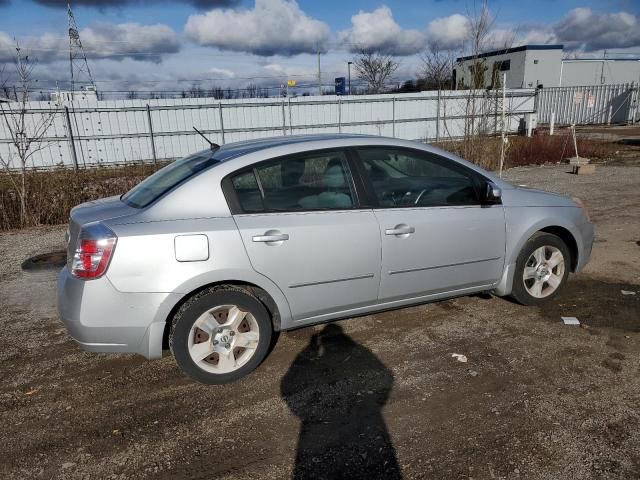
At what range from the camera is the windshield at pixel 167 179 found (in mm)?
3316

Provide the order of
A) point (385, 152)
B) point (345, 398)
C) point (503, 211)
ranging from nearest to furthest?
1. point (345, 398)
2. point (385, 152)
3. point (503, 211)

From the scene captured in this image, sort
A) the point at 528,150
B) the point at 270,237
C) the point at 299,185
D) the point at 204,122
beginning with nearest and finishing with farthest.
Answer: the point at 270,237 → the point at 299,185 → the point at 528,150 → the point at 204,122

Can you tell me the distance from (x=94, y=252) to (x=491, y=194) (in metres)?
2.99

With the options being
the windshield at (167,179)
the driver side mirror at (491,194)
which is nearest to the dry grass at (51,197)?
the windshield at (167,179)

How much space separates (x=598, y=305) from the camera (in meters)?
4.43

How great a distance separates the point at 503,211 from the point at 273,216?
2031 mm

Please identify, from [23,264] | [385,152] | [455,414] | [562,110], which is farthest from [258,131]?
[562,110]

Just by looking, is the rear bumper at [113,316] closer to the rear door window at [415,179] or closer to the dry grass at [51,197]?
the rear door window at [415,179]

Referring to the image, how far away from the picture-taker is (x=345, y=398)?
3076mm

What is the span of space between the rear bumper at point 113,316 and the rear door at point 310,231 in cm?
A: 71

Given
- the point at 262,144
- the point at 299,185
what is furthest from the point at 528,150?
the point at 299,185

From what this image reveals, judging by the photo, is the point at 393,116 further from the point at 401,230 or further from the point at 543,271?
the point at 401,230

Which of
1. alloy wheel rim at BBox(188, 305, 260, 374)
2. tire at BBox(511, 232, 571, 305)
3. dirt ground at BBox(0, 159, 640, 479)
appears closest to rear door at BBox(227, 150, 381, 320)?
alloy wheel rim at BBox(188, 305, 260, 374)

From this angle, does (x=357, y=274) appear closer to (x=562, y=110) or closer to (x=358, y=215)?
(x=358, y=215)
